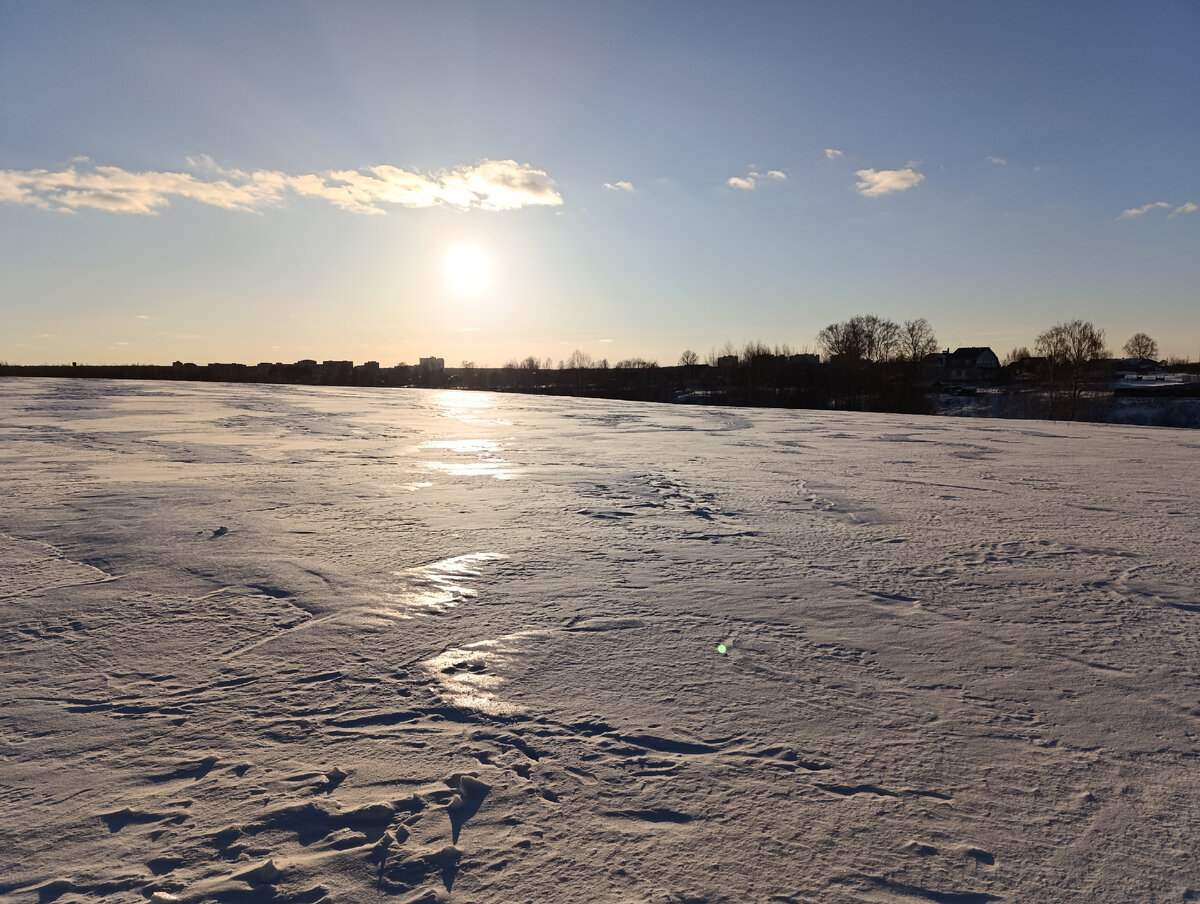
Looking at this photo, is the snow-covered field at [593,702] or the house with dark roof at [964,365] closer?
the snow-covered field at [593,702]

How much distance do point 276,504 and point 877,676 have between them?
4.25m

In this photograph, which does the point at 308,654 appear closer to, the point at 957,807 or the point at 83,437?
the point at 957,807

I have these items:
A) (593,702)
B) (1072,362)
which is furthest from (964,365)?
(593,702)

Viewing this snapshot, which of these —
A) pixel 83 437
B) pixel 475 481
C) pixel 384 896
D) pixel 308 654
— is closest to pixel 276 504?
pixel 475 481

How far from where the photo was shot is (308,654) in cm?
231

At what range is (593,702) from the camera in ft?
6.59

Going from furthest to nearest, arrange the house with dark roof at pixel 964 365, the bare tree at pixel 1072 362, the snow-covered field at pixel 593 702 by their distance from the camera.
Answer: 1. the house with dark roof at pixel 964 365
2. the bare tree at pixel 1072 362
3. the snow-covered field at pixel 593 702

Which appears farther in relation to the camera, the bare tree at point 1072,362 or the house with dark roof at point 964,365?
the house with dark roof at point 964,365

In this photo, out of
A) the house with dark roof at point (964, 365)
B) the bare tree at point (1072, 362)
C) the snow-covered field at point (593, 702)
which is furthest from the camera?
the house with dark roof at point (964, 365)

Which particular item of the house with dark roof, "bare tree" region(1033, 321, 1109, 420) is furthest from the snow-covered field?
the house with dark roof

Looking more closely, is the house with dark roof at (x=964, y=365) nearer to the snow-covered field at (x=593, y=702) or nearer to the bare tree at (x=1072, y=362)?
the bare tree at (x=1072, y=362)

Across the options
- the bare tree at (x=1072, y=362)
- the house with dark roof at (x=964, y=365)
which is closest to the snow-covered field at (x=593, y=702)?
the bare tree at (x=1072, y=362)

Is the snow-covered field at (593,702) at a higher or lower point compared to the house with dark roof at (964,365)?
lower

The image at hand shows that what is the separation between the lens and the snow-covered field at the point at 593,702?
4.46ft
